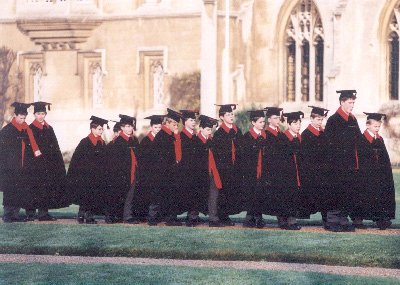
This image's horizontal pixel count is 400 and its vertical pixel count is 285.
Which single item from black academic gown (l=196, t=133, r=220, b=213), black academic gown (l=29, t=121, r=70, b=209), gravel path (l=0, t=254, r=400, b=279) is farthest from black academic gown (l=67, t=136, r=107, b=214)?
gravel path (l=0, t=254, r=400, b=279)

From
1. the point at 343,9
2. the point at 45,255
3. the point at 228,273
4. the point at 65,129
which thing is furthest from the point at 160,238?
the point at 65,129

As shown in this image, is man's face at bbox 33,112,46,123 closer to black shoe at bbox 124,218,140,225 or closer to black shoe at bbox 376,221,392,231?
black shoe at bbox 124,218,140,225

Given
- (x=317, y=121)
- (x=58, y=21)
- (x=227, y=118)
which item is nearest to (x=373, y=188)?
(x=317, y=121)

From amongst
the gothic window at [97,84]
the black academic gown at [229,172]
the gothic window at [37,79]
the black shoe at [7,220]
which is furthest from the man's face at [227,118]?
the gothic window at [37,79]

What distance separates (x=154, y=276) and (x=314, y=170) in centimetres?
428

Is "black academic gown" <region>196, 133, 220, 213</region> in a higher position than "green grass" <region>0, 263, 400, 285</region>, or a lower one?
higher

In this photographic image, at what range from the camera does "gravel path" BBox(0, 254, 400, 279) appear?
46.5 feet

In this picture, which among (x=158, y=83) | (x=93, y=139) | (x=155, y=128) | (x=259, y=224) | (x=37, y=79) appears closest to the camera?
(x=259, y=224)

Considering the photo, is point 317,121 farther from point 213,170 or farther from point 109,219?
point 109,219

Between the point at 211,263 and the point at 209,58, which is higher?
the point at 209,58

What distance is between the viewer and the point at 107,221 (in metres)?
18.7

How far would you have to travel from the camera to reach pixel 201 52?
112ft

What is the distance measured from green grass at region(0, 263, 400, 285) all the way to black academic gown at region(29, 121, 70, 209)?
163 inches

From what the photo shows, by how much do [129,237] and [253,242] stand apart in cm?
162
